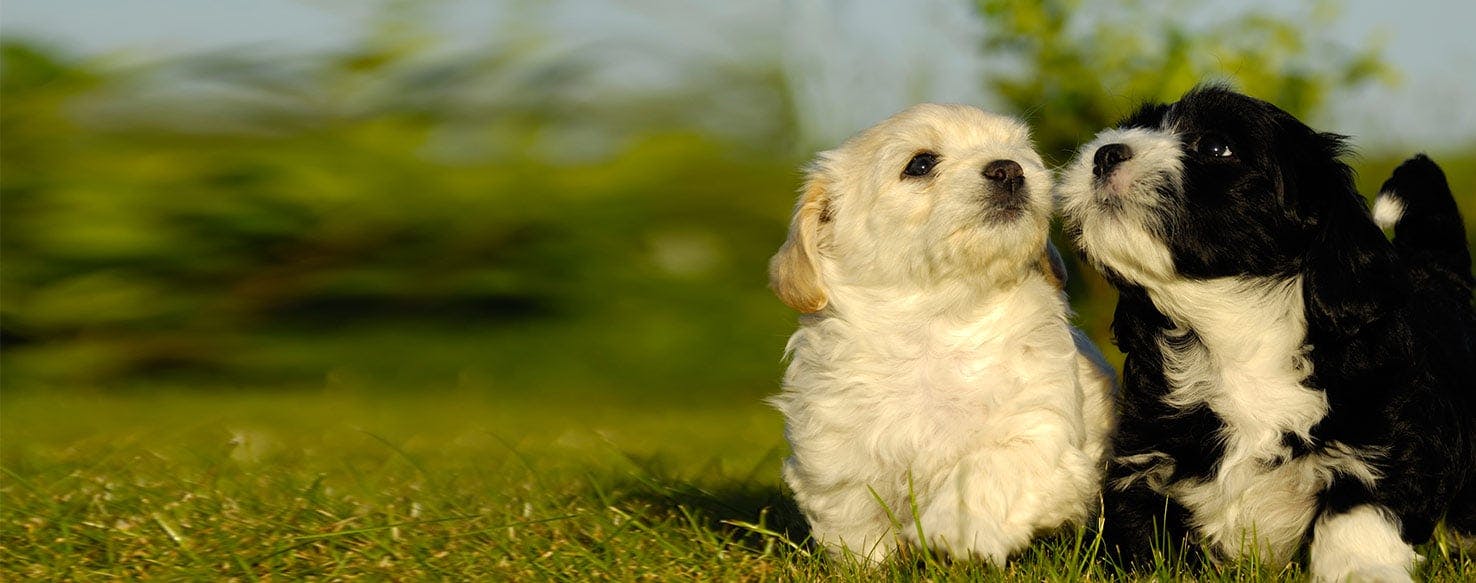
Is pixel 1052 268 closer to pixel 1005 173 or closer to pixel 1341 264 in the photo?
pixel 1005 173

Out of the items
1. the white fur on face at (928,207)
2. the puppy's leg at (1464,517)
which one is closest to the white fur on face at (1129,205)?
the white fur on face at (928,207)

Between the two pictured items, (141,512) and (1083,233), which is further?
(141,512)

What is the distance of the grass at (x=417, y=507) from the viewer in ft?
15.1

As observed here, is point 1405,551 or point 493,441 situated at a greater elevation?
point 1405,551

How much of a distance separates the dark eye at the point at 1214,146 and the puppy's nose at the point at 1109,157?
19 centimetres

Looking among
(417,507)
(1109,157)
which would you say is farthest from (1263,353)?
(417,507)

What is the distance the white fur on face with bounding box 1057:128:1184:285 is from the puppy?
10.4 inches

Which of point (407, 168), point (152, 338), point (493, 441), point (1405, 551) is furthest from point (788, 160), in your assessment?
Answer: point (1405, 551)

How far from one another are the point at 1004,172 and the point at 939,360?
0.59 metres

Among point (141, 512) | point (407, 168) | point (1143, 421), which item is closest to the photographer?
point (1143, 421)

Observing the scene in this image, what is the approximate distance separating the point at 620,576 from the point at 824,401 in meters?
0.83

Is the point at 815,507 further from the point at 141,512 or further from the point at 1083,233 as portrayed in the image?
the point at 141,512

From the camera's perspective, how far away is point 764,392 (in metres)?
9.70

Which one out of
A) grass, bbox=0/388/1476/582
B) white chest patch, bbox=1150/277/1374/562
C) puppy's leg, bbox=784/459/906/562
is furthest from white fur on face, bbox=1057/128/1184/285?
puppy's leg, bbox=784/459/906/562
